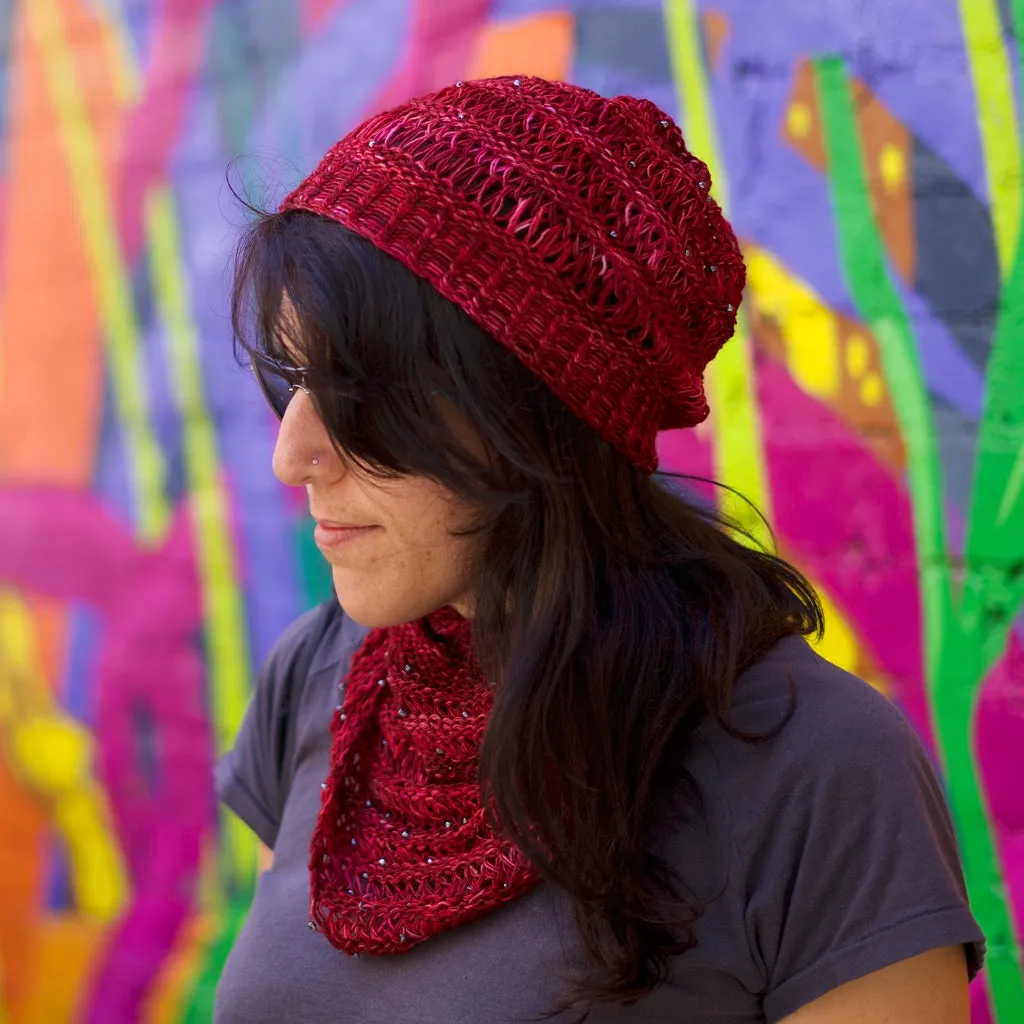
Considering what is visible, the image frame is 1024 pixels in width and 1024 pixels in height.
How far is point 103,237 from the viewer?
2664 mm

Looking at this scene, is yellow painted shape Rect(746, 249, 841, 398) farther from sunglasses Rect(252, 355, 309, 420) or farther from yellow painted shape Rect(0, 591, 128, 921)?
yellow painted shape Rect(0, 591, 128, 921)

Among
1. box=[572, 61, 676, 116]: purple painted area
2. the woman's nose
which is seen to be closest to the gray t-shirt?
the woman's nose

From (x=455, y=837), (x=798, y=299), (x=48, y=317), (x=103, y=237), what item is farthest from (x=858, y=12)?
(x=48, y=317)

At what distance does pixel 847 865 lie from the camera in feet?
3.43

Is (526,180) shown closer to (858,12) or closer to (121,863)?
(858,12)

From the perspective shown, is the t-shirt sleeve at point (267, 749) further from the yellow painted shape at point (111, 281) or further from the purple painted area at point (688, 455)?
the yellow painted shape at point (111, 281)

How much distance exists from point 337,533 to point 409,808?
0.96ft

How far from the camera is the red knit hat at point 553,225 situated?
Answer: 3.48ft

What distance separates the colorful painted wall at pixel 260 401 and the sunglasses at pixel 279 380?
0.27 meters

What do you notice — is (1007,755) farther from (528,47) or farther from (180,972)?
(180,972)

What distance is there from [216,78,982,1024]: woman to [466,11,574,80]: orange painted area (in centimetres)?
95

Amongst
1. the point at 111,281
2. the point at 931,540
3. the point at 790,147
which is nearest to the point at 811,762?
the point at 931,540

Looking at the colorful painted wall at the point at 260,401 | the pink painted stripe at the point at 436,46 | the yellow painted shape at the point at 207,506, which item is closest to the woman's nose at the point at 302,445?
the colorful painted wall at the point at 260,401

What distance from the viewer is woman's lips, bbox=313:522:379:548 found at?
1.18 m
